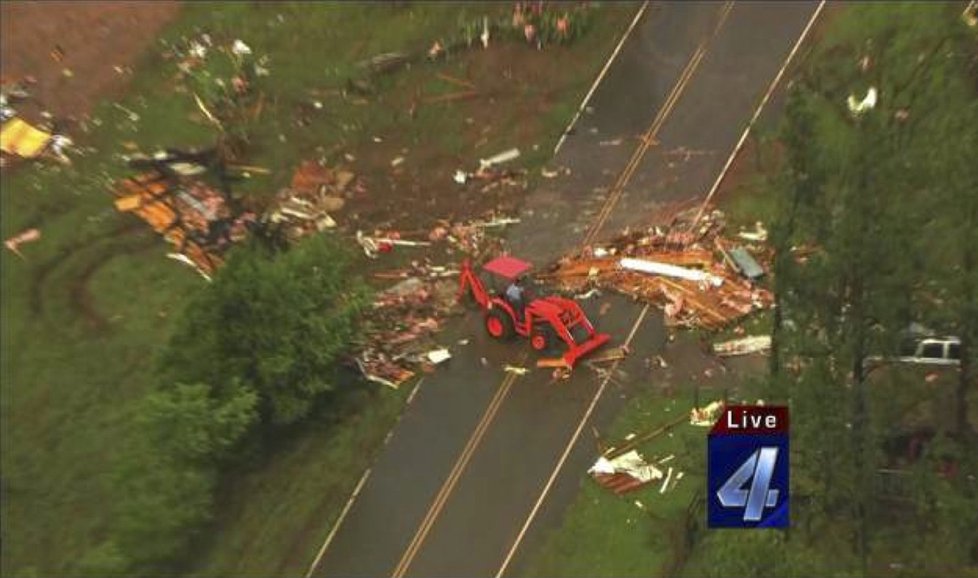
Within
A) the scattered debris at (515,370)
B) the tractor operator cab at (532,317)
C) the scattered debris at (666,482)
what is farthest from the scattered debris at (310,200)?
the scattered debris at (666,482)

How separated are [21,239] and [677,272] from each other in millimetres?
17664

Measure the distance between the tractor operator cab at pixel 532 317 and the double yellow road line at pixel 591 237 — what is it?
75 centimetres

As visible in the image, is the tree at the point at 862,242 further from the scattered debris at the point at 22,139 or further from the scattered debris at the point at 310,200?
the scattered debris at the point at 22,139

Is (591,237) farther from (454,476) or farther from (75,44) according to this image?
(75,44)

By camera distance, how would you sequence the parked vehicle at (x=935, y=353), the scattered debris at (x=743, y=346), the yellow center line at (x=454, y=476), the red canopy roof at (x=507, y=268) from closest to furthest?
1. the parked vehicle at (x=935, y=353)
2. the yellow center line at (x=454, y=476)
3. the scattered debris at (x=743, y=346)
4. the red canopy roof at (x=507, y=268)

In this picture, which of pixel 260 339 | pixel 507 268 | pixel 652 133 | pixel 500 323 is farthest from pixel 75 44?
pixel 500 323

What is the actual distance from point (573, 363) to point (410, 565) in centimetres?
610

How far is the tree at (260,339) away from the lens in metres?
23.8

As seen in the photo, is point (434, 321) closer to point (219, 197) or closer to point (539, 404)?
point (539, 404)

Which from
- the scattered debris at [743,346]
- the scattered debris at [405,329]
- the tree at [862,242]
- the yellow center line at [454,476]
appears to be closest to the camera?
the tree at [862,242]

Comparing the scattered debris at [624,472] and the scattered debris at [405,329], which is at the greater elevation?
the scattered debris at [405,329]

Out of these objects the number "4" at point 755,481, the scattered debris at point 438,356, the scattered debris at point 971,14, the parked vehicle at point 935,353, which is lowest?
the number "4" at point 755,481

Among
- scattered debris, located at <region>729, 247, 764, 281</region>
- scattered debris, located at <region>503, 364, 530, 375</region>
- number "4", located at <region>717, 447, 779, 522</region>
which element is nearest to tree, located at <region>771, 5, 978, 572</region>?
scattered debris, located at <region>503, 364, 530, 375</region>

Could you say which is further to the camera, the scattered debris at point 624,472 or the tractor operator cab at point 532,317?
the tractor operator cab at point 532,317
